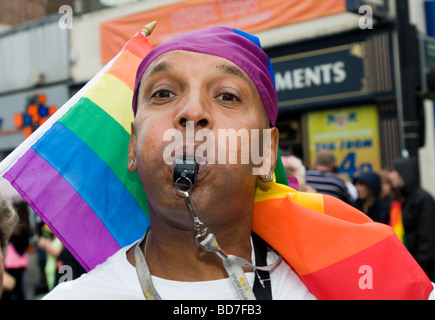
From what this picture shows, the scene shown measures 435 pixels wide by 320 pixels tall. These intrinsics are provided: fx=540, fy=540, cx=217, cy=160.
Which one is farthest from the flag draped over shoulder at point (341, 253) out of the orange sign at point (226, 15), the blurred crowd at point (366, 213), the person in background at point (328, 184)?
the orange sign at point (226, 15)

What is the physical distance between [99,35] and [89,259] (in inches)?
→ 441

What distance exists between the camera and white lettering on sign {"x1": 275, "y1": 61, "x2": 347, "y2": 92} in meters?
9.40

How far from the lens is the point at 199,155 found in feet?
4.43

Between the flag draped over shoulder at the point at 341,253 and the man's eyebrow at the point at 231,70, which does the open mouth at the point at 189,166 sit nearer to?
the man's eyebrow at the point at 231,70

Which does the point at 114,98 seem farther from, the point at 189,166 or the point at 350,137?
the point at 350,137

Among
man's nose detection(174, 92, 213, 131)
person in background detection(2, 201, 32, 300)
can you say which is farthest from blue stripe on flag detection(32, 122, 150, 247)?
person in background detection(2, 201, 32, 300)

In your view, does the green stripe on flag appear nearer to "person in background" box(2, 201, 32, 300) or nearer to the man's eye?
the man's eye

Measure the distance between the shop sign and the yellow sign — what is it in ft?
1.00

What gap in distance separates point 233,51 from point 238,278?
2.07ft

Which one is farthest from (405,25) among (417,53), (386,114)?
(386,114)

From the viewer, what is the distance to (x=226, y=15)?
9.98 m

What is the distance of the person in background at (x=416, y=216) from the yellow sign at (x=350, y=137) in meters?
3.65

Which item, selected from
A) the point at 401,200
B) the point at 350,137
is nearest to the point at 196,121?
the point at 401,200

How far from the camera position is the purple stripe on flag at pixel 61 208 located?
5.83 ft
